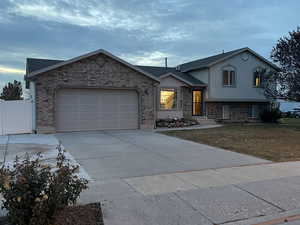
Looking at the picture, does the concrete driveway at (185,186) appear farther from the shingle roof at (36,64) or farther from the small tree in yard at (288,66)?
the small tree in yard at (288,66)

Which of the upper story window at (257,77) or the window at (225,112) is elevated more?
the upper story window at (257,77)

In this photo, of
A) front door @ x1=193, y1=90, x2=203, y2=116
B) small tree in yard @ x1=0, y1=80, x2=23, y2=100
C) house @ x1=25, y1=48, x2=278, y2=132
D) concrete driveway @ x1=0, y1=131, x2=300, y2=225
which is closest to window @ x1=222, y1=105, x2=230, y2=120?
house @ x1=25, y1=48, x2=278, y2=132

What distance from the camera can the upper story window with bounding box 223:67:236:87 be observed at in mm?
21281

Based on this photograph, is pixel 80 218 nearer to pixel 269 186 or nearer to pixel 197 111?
pixel 269 186

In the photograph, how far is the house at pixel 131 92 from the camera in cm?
1462

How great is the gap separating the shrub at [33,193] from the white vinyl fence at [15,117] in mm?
11871

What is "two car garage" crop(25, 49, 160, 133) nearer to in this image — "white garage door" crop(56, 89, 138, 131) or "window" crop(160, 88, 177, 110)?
"white garage door" crop(56, 89, 138, 131)

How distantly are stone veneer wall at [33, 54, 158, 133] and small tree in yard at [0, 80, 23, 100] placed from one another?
24.2 m

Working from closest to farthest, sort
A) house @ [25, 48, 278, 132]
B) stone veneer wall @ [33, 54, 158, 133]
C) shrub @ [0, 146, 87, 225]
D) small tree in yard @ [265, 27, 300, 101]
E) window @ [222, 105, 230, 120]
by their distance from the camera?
shrub @ [0, 146, 87, 225] < stone veneer wall @ [33, 54, 158, 133] < house @ [25, 48, 278, 132] < small tree in yard @ [265, 27, 300, 101] < window @ [222, 105, 230, 120]

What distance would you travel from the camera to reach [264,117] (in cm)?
2281

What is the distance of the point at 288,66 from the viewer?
18.6 metres

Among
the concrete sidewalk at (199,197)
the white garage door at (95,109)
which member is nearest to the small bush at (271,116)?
the white garage door at (95,109)

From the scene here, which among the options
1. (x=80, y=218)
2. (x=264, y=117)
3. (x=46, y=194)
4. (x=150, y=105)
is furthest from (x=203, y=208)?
(x=264, y=117)

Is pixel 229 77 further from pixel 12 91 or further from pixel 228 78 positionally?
pixel 12 91
